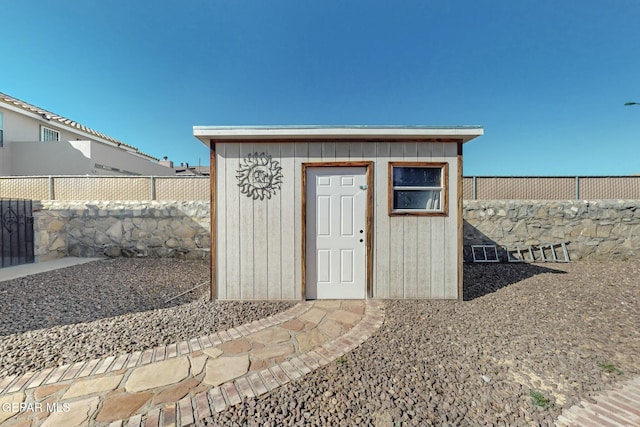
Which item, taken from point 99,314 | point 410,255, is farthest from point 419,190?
point 99,314

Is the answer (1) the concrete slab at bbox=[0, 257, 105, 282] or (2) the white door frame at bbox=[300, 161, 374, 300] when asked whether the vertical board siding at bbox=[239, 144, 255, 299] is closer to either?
(2) the white door frame at bbox=[300, 161, 374, 300]

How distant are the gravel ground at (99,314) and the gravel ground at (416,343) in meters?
0.02

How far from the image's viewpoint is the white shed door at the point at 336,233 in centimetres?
392

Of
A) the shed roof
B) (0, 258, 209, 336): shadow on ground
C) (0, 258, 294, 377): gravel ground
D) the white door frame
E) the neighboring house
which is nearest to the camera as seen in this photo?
(0, 258, 294, 377): gravel ground

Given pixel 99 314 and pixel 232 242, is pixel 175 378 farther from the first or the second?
pixel 99 314

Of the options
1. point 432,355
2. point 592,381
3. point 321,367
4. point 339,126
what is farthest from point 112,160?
point 592,381

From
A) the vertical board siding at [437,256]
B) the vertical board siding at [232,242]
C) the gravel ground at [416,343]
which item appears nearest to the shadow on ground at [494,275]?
the gravel ground at [416,343]

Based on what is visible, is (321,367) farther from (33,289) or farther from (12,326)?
(33,289)

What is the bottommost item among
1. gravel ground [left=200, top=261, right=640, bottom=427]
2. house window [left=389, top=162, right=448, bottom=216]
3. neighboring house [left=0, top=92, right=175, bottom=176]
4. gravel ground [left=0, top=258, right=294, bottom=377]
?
gravel ground [left=200, top=261, right=640, bottom=427]

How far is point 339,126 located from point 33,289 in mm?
5915

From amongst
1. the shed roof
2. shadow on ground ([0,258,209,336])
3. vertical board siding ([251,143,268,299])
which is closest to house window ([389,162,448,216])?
the shed roof

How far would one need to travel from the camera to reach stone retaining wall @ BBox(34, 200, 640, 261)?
6.40 metres

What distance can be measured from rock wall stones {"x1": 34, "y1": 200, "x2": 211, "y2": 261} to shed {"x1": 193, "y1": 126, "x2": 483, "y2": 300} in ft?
10.9

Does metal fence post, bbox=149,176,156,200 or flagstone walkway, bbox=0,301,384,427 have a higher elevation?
metal fence post, bbox=149,176,156,200
